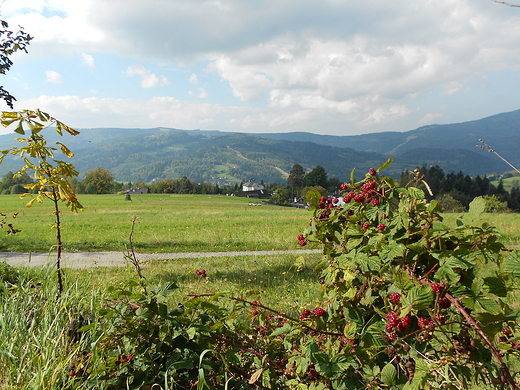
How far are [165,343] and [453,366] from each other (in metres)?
1.74

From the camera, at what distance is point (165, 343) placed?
2354 millimetres

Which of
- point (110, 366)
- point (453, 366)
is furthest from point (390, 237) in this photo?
point (110, 366)

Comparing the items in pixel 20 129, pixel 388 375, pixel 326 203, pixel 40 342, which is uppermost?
pixel 20 129

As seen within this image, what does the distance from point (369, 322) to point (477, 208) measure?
0.85 m

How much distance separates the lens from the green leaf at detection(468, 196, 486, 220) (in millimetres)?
1709

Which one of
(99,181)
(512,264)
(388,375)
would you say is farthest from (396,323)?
(99,181)

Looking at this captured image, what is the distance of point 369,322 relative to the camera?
2.00m

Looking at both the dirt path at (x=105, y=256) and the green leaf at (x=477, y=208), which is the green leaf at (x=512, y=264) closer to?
the green leaf at (x=477, y=208)

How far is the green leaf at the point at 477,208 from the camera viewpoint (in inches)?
67.3

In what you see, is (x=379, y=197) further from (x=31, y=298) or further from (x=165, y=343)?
(x=31, y=298)

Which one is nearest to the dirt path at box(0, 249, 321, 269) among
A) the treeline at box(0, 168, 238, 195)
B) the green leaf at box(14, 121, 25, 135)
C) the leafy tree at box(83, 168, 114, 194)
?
the green leaf at box(14, 121, 25, 135)

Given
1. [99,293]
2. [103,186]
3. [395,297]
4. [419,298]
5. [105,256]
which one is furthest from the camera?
[103,186]

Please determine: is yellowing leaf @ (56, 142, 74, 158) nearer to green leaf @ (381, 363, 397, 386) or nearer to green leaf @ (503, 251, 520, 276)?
green leaf @ (381, 363, 397, 386)

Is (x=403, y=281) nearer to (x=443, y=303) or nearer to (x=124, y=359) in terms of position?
(x=443, y=303)
